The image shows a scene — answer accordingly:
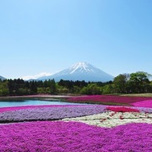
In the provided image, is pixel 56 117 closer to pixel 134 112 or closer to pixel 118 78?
pixel 134 112

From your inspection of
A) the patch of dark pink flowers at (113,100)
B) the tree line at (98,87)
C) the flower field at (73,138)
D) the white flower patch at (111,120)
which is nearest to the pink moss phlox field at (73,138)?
the flower field at (73,138)

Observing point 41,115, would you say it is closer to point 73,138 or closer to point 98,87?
point 73,138

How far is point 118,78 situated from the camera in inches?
3457

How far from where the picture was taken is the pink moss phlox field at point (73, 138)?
11.1 metres

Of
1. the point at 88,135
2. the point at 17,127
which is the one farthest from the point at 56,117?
the point at 88,135

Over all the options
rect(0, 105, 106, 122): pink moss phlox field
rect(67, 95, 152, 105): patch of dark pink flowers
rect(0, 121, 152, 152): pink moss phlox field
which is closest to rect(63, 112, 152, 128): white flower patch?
rect(0, 105, 106, 122): pink moss phlox field

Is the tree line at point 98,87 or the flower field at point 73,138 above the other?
the tree line at point 98,87

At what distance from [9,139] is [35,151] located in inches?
71.5

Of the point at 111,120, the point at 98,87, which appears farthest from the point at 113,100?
the point at 98,87

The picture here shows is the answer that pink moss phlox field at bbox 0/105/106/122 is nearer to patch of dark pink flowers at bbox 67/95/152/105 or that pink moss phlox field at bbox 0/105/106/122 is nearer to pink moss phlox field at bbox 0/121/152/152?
pink moss phlox field at bbox 0/121/152/152

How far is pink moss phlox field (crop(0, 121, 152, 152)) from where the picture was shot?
11109 mm

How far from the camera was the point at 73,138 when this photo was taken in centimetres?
1247

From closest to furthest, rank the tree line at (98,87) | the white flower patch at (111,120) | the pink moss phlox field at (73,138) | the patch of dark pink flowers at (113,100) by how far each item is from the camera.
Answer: the pink moss phlox field at (73,138)
the white flower patch at (111,120)
the patch of dark pink flowers at (113,100)
the tree line at (98,87)

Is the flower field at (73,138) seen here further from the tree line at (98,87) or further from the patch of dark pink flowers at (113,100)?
the tree line at (98,87)
